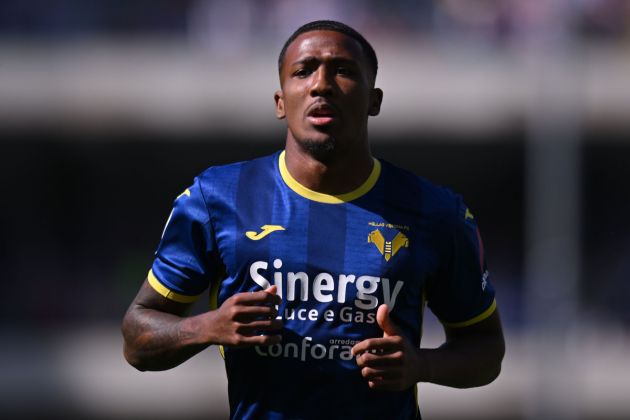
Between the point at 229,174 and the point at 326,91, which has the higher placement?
the point at 326,91

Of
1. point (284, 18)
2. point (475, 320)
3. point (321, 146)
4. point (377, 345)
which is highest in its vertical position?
point (284, 18)

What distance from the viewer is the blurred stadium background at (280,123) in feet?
48.5

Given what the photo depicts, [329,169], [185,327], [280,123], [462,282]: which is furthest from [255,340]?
[280,123]

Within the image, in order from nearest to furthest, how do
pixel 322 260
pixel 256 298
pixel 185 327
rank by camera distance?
1. pixel 256 298
2. pixel 185 327
3. pixel 322 260

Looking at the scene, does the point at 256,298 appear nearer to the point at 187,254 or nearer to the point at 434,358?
the point at 187,254

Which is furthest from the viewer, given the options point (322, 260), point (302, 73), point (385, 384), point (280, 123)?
point (280, 123)

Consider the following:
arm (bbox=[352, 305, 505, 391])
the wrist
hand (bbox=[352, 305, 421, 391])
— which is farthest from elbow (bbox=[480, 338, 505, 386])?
hand (bbox=[352, 305, 421, 391])

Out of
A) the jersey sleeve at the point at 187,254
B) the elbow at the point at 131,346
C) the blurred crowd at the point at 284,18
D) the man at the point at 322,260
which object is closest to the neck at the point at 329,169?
the man at the point at 322,260

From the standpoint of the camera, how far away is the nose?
4145 mm

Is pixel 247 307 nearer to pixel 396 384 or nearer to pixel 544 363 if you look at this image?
pixel 396 384

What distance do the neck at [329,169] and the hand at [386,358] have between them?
51 centimetres

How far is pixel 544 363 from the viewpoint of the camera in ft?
45.8

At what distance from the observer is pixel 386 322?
392 centimetres

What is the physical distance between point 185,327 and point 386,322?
0.62 metres
